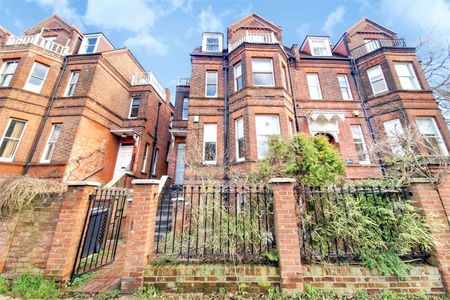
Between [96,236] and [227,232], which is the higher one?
[227,232]

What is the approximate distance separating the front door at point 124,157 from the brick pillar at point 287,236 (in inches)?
468

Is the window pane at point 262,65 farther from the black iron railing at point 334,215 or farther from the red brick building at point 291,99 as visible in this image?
the black iron railing at point 334,215

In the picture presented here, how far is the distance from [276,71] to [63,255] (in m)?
11.2

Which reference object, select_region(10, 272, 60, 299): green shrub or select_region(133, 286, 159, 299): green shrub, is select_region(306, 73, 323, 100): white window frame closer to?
select_region(133, 286, 159, 299): green shrub

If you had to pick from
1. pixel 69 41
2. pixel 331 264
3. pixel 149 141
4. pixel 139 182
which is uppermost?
pixel 69 41

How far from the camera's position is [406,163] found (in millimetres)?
4199

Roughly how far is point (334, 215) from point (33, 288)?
6179mm

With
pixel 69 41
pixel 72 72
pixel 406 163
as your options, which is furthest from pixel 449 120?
pixel 69 41

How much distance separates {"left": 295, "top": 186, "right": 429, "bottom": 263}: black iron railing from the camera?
3752 millimetres

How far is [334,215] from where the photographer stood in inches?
157

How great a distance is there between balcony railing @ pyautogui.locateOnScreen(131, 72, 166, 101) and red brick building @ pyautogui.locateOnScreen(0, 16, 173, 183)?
0.64ft

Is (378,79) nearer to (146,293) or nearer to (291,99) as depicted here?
(291,99)

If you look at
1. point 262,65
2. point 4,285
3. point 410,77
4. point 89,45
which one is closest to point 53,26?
point 89,45

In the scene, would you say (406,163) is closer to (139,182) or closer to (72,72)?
(139,182)
